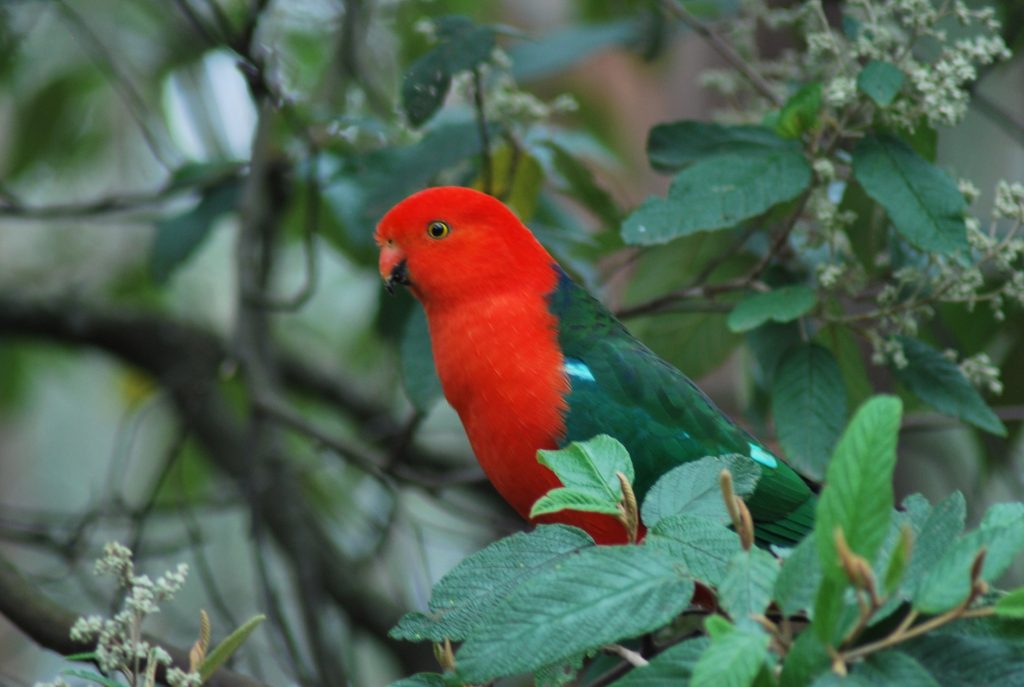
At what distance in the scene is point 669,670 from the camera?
1.16 meters

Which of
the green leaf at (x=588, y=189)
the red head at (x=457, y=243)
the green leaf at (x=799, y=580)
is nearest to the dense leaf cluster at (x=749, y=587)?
the green leaf at (x=799, y=580)

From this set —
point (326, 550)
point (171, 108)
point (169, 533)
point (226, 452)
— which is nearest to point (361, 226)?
point (326, 550)

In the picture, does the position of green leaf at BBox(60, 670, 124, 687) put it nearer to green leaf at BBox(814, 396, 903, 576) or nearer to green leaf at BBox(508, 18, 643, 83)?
green leaf at BBox(814, 396, 903, 576)

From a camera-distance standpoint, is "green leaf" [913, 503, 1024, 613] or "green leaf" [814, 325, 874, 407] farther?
"green leaf" [814, 325, 874, 407]

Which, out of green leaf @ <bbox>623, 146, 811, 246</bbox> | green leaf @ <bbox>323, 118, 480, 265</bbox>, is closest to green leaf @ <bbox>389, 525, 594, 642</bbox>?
green leaf @ <bbox>623, 146, 811, 246</bbox>

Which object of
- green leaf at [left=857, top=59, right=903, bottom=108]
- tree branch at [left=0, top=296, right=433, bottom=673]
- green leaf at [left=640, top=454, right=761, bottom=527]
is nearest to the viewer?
green leaf at [left=640, top=454, right=761, bottom=527]

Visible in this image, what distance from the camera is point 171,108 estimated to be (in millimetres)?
4473

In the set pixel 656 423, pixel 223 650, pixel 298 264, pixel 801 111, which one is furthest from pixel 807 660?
pixel 298 264

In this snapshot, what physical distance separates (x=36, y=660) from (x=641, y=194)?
11.2 ft

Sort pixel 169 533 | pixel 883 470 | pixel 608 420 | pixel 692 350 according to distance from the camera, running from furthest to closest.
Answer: pixel 169 533
pixel 692 350
pixel 608 420
pixel 883 470

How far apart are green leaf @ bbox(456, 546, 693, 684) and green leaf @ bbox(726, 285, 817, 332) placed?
39.4 inches

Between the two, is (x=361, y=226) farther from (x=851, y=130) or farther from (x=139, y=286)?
(x=139, y=286)

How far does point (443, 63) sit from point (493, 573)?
1310 mm

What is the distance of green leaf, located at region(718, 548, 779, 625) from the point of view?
112cm
